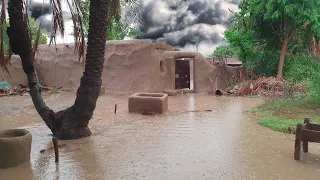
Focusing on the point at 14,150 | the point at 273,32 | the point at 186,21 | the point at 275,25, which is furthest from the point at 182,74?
the point at 186,21

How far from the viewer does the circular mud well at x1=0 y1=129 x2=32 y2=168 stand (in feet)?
19.2

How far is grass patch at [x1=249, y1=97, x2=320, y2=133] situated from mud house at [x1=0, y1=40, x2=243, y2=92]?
6903 mm

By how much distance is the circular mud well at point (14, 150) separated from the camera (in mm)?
5863

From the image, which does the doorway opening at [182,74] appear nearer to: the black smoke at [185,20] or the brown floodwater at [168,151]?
the brown floodwater at [168,151]

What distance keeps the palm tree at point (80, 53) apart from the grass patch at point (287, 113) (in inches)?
192

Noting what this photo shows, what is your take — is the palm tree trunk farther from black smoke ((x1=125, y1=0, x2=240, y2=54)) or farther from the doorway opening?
black smoke ((x1=125, y1=0, x2=240, y2=54))

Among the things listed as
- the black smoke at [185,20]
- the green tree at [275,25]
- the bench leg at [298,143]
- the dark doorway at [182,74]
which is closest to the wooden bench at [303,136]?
the bench leg at [298,143]

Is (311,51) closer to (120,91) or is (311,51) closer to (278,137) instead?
(120,91)

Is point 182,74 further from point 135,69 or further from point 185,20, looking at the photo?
point 185,20

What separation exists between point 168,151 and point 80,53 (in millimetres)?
2810

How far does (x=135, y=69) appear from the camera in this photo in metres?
17.2

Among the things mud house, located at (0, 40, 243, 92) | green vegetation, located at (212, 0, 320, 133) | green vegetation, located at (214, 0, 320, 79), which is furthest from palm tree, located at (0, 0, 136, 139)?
green vegetation, located at (214, 0, 320, 79)

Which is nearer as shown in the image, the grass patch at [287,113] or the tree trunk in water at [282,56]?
the grass patch at [287,113]

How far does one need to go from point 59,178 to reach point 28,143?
4.22ft
